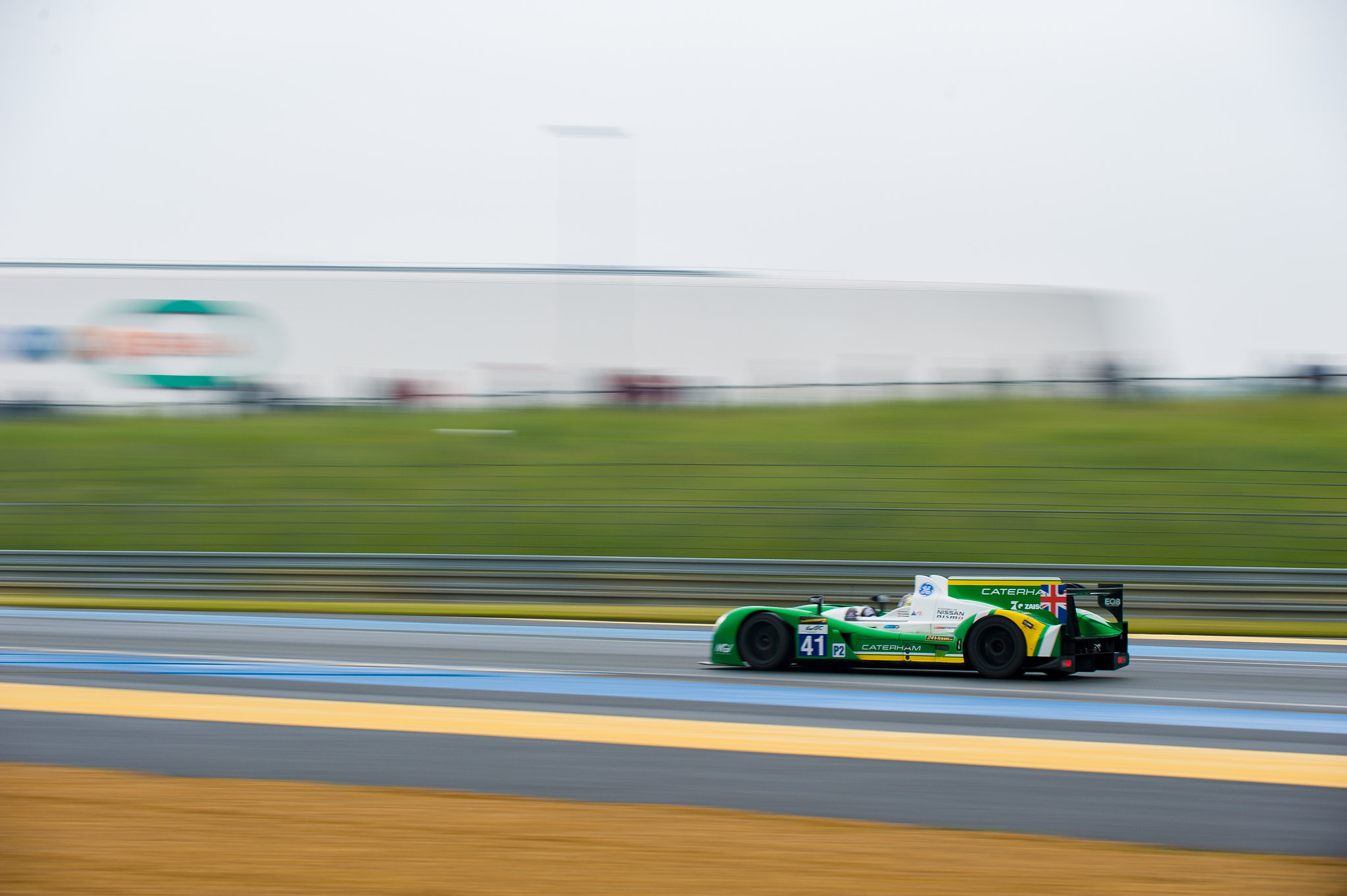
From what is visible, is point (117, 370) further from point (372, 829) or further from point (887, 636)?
point (372, 829)

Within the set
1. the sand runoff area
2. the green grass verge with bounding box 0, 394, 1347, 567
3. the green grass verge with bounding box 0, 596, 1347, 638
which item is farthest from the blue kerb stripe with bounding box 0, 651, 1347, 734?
the green grass verge with bounding box 0, 394, 1347, 567

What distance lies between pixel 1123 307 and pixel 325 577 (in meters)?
17.0

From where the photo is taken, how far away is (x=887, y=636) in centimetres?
942

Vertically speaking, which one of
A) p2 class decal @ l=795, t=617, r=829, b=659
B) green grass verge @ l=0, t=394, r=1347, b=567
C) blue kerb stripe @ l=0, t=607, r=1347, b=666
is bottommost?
blue kerb stripe @ l=0, t=607, r=1347, b=666

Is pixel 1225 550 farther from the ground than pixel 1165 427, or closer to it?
closer to it

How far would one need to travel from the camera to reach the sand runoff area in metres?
4.27

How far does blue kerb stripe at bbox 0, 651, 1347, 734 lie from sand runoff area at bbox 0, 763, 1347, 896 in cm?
290

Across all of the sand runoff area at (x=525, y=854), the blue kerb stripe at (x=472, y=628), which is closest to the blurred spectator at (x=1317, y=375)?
the blue kerb stripe at (x=472, y=628)

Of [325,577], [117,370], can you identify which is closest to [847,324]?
[325,577]

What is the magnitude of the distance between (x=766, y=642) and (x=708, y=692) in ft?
4.38

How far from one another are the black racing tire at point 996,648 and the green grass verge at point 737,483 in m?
6.56

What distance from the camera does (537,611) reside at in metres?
15.1

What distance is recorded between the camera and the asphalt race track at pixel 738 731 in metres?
5.54

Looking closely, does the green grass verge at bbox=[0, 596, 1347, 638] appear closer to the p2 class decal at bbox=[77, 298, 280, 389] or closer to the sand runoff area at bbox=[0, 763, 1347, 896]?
the p2 class decal at bbox=[77, 298, 280, 389]
